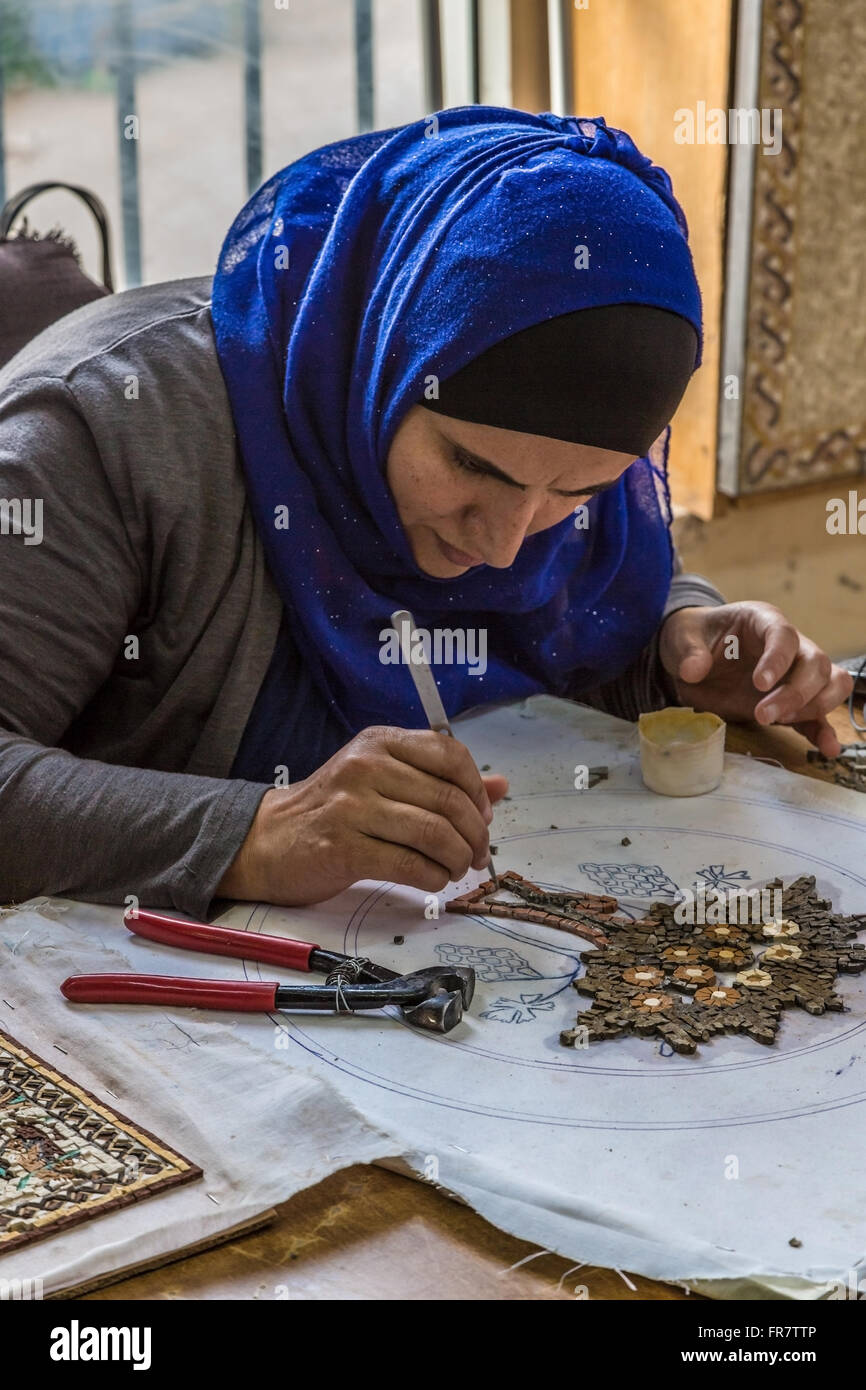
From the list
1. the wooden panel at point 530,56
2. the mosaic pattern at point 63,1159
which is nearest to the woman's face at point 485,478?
the mosaic pattern at point 63,1159

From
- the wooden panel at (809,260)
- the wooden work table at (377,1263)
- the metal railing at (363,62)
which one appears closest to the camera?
the wooden work table at (377,1263)

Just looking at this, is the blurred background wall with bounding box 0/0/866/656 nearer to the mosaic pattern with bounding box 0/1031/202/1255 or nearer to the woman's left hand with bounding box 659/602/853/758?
the woman's left hand with bounding box 659/602/853/758

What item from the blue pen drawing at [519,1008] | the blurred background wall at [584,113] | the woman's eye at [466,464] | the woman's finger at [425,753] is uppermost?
the blurred background wall at [584,113]

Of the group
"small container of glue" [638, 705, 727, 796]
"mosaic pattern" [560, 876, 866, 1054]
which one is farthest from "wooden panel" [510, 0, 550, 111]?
"mosaic pattern" [560, 876, 866, 1054]

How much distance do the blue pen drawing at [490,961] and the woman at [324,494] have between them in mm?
71

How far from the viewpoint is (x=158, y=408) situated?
4.91 ft

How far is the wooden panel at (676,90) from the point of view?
2.75m

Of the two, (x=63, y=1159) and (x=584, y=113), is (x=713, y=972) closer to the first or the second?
(x=63, y=1159)

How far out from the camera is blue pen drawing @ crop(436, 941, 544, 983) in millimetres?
1177

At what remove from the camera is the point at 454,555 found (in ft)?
5.14

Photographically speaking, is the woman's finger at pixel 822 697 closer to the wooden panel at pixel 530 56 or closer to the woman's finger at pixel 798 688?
the woman's finger at pixel 798 688

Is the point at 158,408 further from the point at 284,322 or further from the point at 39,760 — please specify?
the point at 39,760

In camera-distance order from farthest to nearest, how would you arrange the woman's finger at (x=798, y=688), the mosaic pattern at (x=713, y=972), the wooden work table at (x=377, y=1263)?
the woman's finger at (x=798, y=688) < the mosaic pattern at (x=713, y=972) < the wooden work table at (x=377, y=1263)

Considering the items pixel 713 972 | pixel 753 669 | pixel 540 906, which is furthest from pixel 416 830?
pixel 753 669
